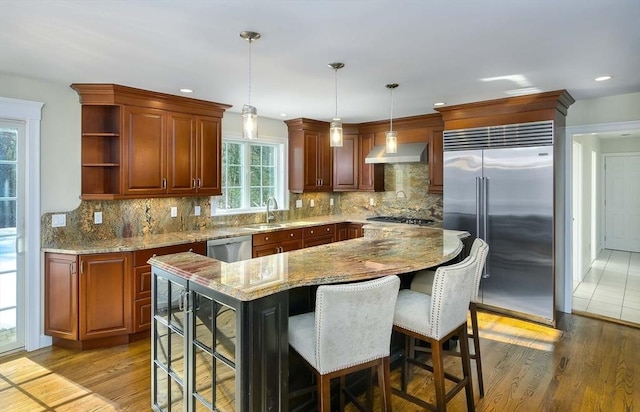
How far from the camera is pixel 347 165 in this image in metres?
6.14

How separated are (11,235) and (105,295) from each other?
37.9 inches

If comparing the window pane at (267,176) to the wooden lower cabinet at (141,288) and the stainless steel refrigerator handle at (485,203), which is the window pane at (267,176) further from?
the stainless steel refrigerator handle at (485,203)

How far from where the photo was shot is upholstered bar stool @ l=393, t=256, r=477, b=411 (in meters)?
2.15

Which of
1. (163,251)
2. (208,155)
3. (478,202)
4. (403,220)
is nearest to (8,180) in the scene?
(163,251)

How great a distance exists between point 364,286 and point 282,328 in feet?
1.46

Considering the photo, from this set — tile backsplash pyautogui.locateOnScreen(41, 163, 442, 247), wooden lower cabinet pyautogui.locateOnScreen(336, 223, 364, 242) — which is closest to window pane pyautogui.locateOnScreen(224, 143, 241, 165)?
tile backsplash pyautogui.locateOnScreen(41, 163, 442, 247)

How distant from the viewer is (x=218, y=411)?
191cm

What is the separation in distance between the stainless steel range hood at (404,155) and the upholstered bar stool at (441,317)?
3.00m

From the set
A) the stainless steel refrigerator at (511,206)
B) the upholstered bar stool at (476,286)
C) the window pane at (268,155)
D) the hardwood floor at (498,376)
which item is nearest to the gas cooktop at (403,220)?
the stainless steel refrigerator at (511,206)

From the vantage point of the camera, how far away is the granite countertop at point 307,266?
1.84 metres

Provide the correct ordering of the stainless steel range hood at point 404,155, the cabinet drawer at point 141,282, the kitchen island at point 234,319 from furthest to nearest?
the stainless steel range hood at point 404,155
the cabinet drawer at point 141,282
the kitchen island at point 234,319

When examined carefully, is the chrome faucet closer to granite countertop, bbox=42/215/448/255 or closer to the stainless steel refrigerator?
granite countertop, bbox=42/215/448/255

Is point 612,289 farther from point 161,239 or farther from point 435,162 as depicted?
point 161,239

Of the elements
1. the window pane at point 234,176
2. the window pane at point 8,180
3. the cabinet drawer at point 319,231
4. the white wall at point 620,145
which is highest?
the white wall at point 620,145
